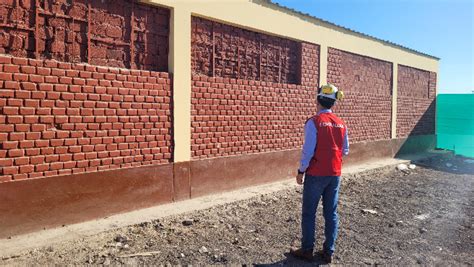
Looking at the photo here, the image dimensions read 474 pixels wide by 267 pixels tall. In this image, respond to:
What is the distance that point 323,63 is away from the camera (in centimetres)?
893

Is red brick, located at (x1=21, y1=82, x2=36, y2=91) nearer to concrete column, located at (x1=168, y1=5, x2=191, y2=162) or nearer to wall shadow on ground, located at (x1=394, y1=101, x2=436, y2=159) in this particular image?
concrete column, located at (x1=168, y1=5, x2=191, y2=162)

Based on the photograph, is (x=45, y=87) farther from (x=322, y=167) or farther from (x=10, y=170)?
(x=322, y=167)

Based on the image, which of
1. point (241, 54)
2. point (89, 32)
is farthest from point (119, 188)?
point (241, 54)

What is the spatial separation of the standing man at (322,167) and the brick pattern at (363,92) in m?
5.49

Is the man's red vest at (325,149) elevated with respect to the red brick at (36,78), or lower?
lower

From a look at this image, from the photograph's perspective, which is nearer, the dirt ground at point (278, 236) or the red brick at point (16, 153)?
the dirt ground at point (278, 236)

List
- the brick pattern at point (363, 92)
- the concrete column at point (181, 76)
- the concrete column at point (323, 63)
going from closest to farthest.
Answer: the concrete column at point (181, 76) < the concrete column at point (323, 63) < the brick pattern at point (363, 92)

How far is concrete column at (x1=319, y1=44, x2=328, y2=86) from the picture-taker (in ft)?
29.0

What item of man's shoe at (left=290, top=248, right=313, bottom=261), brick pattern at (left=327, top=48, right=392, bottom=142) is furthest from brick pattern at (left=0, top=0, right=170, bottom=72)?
brick pattern at (left=327, top=48, right=392, bottom=142)

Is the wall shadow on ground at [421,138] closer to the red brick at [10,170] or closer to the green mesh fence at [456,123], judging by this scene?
the green mesh fence at [456,123]

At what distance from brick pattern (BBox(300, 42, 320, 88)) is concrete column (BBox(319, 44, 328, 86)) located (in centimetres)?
9

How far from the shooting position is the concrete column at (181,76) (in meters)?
5.72

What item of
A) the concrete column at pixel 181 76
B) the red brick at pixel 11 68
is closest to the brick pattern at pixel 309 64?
the concrete column at pixel 181 76

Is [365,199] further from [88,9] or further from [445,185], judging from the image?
[88,9]
